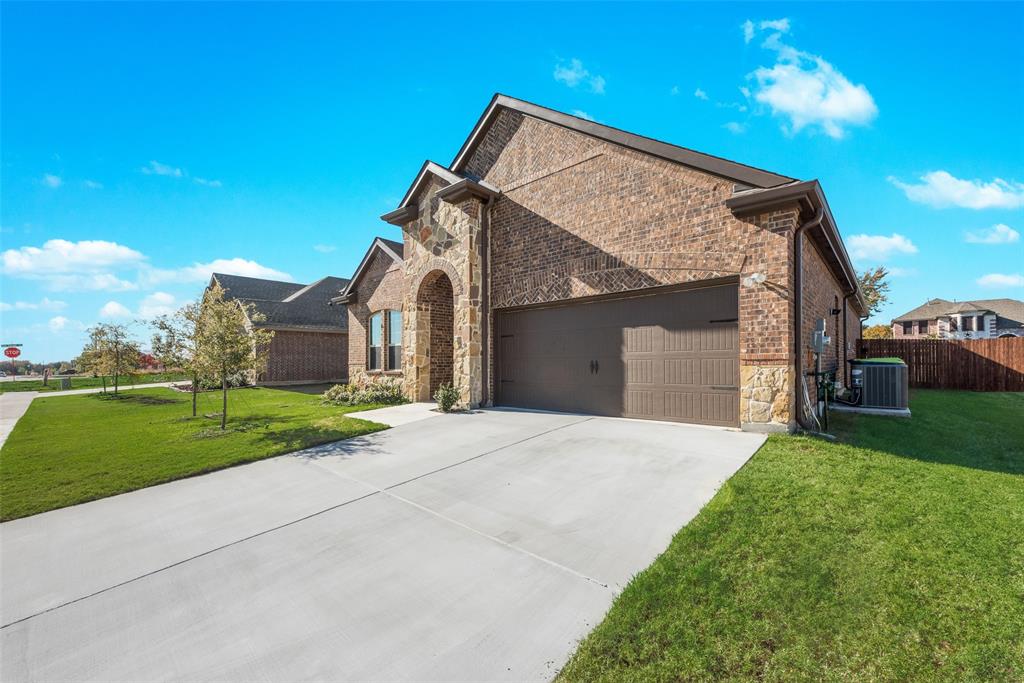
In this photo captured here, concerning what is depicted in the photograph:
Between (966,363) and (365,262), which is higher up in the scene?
(365,262)

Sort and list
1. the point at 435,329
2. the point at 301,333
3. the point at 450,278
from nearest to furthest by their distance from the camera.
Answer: the point at 450,278 → the point at 435,329 → the point at 301,333

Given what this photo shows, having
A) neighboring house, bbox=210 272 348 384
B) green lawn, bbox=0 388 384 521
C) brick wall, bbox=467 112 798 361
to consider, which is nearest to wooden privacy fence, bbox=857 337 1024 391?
brick wall, bbox=467 112 798 361

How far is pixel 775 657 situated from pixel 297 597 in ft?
9.89

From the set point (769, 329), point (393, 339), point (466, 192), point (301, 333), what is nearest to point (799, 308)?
point (769, 329)

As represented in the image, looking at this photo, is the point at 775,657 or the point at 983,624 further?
the point at 983,624

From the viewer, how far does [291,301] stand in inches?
882

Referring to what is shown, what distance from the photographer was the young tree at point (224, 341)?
8391 millimetres

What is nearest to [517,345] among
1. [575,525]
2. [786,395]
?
[786,395]

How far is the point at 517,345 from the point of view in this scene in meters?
10.3

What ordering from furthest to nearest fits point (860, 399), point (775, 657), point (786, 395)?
point (860, 399) → point (786, 395) → point (775, 657)

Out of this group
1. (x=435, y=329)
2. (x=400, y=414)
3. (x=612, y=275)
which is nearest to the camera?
(x=612, y=275)

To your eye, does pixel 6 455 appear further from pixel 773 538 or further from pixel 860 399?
pixel 860 399

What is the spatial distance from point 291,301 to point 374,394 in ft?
41.9

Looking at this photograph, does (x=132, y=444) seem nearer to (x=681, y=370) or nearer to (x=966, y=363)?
(x=681, y=370)
